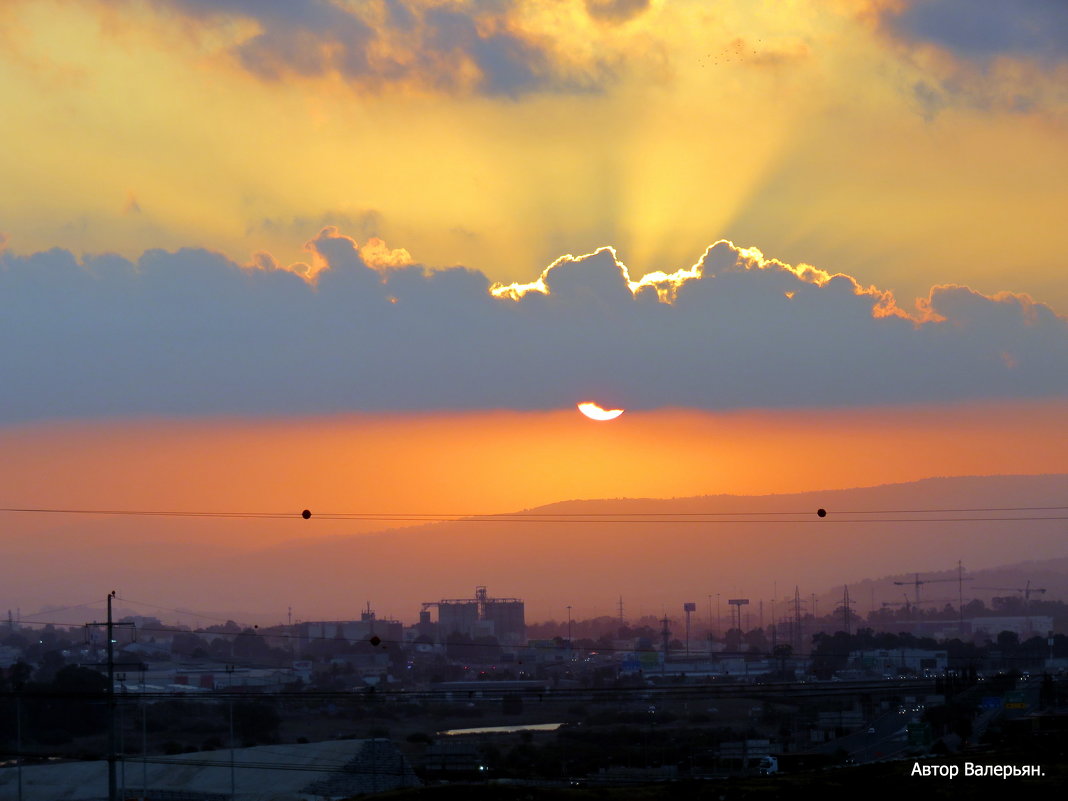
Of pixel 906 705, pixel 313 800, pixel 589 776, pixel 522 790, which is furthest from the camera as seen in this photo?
pixel 906 705

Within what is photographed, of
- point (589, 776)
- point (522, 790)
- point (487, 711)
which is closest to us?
point (522, 790)

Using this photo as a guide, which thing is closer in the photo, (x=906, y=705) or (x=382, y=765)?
(x=382, y=765)

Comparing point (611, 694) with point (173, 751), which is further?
point (611, 694)

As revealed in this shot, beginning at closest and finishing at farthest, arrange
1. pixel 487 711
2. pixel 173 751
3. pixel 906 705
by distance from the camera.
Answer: pixel 173 751 → pixel 906 705 → pixel 487 711

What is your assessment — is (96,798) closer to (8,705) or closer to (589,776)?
(589,776)

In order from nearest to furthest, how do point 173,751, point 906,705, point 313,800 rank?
point 313,800 → point 173,751 → point 906,705

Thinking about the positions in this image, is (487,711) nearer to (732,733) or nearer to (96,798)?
(732,733)

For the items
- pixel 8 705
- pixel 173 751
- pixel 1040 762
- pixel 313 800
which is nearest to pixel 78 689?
pixel 8 705

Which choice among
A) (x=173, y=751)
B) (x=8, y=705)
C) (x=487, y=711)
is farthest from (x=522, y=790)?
(x=487, y=711)
